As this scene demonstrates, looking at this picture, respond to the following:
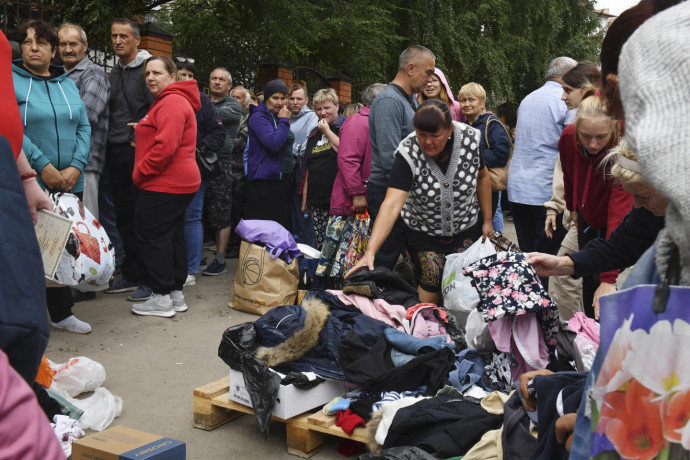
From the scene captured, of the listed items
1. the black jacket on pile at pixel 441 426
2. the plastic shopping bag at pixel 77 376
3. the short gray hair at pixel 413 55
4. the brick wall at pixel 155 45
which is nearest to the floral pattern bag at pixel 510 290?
the black jacket on pile at pixel 441 426

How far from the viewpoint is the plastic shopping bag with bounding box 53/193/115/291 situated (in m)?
4.62

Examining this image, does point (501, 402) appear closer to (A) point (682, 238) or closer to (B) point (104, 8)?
(A) point (682, 238)

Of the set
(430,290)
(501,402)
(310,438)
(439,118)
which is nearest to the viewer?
(501,402)

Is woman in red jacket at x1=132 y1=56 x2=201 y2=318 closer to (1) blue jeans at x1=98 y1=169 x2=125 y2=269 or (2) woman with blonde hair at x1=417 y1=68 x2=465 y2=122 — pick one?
(1) blue jeans at x1=98 y1=169 x2=125 y2=269

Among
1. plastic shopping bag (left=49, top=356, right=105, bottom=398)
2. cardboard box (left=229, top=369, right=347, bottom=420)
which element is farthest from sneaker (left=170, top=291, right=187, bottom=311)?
cardboard box (left=229, top=369, right=347, bottom=420)

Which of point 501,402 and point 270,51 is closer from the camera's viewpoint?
point 501,402

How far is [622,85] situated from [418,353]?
2.60 meters

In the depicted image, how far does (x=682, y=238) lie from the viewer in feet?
3.98

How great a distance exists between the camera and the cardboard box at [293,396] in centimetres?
356

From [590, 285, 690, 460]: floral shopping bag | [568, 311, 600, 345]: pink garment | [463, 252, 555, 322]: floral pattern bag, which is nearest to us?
[590, 285, 690, 460]: floral shopping bag

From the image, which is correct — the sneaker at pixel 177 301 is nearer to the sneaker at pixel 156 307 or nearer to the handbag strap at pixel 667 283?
the sneaker at pixel 156 307

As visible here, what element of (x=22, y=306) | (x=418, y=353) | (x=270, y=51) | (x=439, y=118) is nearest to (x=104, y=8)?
(x=270, y=51)

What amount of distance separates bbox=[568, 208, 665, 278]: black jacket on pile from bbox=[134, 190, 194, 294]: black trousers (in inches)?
150

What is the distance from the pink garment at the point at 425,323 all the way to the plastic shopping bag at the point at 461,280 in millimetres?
320
